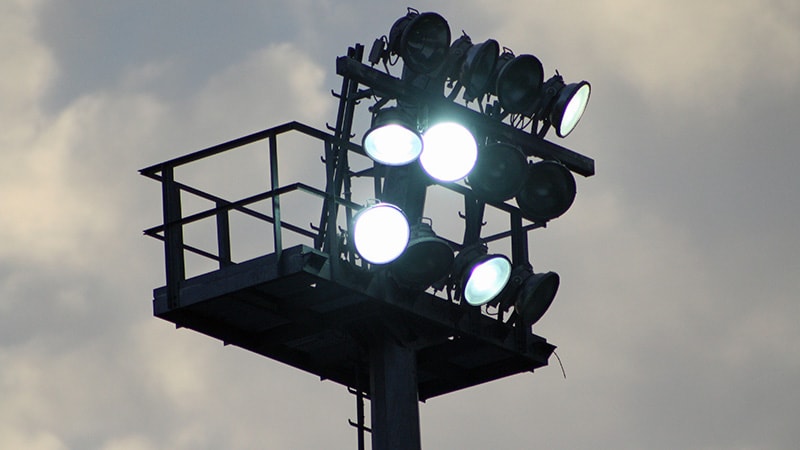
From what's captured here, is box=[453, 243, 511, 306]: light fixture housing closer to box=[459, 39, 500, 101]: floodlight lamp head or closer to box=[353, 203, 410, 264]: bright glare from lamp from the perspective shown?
box=[353, 203, 410, 264]: bright glare from lamp

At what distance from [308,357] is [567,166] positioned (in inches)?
120

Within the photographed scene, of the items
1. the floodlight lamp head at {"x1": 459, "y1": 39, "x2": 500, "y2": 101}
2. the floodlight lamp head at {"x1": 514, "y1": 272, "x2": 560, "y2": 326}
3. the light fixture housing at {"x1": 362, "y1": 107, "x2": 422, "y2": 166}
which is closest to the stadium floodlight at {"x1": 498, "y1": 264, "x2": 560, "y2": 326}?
the floodlight lamp head at {"x1": 514, "y1": 272, "x2": 560, "y2": 326}

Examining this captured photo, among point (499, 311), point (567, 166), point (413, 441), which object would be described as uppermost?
point (567, 166)

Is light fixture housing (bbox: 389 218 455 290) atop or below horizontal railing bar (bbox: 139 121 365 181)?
below

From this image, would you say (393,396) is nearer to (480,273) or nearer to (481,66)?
(480,273)

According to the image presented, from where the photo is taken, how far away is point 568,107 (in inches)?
727

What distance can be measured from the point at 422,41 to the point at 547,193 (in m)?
1.80

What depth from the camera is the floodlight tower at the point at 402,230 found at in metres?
17.5

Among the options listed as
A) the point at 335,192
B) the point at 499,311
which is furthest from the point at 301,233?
the point at 499,311

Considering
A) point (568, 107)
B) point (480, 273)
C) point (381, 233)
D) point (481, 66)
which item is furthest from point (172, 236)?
point (568, 107)

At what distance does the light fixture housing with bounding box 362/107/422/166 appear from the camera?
17.0 meters

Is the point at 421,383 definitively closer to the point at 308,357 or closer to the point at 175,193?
the point at 308,357

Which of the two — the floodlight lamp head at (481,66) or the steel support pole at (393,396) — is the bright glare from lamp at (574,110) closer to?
the floodlight lamp head at (481,66)

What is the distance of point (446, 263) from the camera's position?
17484 mm
